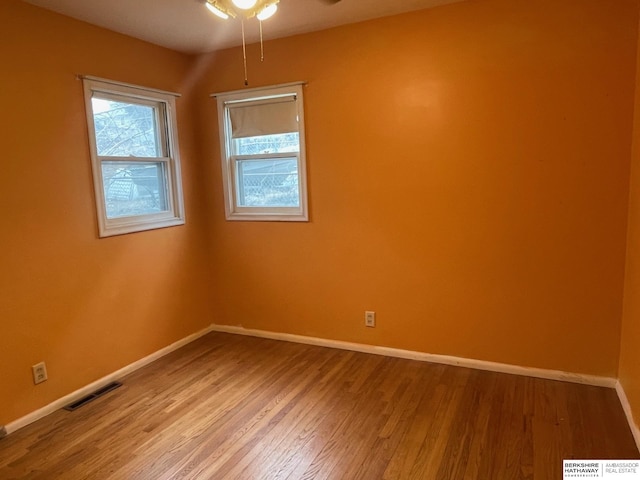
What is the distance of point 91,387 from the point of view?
9.70ft

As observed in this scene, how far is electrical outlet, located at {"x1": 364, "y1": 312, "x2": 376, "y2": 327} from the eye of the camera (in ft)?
11.1

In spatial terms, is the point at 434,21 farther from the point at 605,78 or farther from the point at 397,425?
the point at 397,425

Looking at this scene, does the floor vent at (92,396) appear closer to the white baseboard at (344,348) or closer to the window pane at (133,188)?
the white baseboard at (344,348)

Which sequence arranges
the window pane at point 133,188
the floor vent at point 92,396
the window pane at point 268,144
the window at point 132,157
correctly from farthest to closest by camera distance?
the window pane at point 268,144 → the window pane at point 133,188 → the window at point 132,157 → the floor vent at point 92,396

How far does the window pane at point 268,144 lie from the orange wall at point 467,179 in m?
0.17

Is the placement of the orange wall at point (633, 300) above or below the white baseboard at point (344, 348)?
above

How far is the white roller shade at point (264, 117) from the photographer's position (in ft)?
11.3

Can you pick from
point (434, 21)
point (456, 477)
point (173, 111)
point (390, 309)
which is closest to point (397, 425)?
point (456, 477)

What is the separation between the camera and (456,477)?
1.96 meters

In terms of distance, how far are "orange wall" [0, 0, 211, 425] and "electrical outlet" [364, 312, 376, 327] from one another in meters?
1.71

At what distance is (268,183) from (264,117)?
552mm
